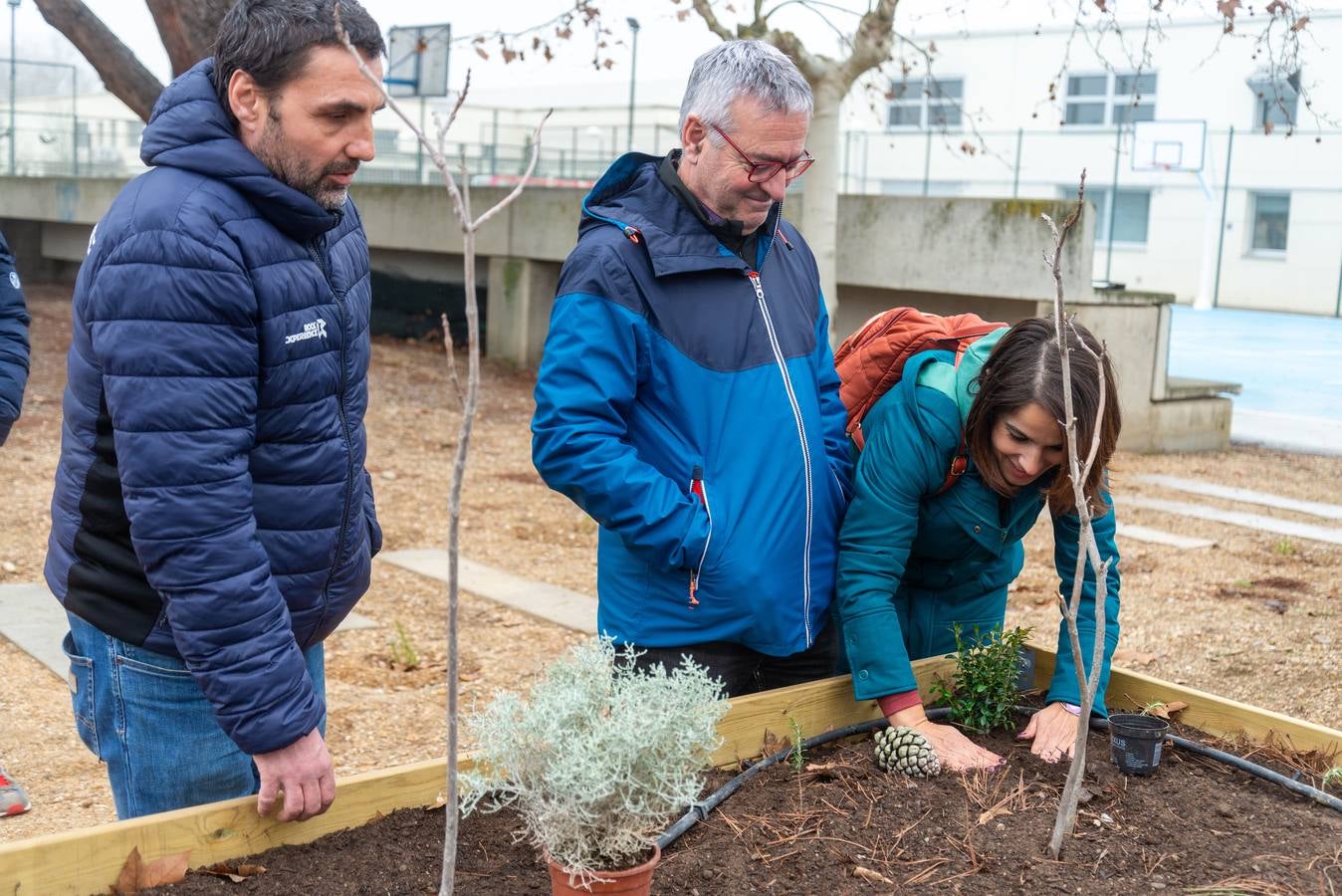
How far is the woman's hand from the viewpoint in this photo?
2629 mm

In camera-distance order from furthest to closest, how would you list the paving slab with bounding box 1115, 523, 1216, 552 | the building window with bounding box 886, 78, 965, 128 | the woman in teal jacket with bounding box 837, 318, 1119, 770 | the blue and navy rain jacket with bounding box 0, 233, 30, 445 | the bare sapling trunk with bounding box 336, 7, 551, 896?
the building window with bounding box 886, 78, 965, 128 → the paving slab with bounding box 1115, 523, 1216, 552 → the blue and navy rain jacket with bounding box 0, 233, 30, 445 → the woman in teal jacket with bounding box 837, 318, 1119, 770 → the bare sapling trunk with bounding box 336, 7, 551, 896

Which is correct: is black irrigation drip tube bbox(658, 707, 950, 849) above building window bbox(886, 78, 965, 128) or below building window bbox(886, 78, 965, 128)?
below

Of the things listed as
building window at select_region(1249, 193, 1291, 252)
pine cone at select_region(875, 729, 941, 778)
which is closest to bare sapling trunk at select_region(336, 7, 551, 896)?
pine cone at select_region(875, 729, 941, 778)

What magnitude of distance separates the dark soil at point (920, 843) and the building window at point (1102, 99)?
1071 inches

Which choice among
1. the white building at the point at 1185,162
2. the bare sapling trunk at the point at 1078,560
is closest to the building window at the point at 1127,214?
the white building at the point at 1185,162

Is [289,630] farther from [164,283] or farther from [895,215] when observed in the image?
[895,215]

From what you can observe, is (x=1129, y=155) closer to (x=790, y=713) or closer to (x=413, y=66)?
(x=413, y=66)

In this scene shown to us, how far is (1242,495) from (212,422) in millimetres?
8230

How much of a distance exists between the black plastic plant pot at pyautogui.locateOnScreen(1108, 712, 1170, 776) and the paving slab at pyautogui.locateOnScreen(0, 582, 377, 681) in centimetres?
320

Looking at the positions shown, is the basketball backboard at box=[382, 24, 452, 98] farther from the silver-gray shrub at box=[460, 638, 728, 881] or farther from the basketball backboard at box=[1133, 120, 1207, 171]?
the basketball backboard at box=[1133, 120, 1207, 171]

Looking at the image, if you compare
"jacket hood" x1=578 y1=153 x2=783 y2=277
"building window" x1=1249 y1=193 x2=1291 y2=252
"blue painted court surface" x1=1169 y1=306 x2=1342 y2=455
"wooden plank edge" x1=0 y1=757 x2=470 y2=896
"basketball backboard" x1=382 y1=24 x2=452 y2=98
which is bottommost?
"blue painted court surface" x1=1169 y1=306 x2=1342 y2=455

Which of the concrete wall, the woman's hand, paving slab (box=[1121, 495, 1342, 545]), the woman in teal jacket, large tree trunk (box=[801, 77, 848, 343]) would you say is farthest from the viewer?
the concrete wall

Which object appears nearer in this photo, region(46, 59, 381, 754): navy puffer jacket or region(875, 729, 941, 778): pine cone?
region(46, 59, 381, 754): navy puffer jacket

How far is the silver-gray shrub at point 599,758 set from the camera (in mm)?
1703
